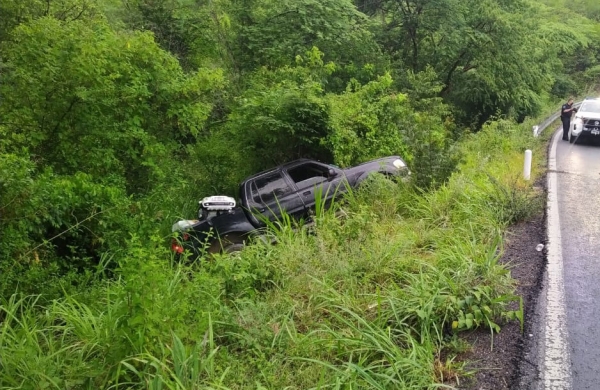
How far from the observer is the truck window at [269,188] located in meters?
8.44

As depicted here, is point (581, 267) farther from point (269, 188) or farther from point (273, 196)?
point (269, 188)

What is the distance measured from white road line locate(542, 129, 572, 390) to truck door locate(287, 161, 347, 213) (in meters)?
3.75

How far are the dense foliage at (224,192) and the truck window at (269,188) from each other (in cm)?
177

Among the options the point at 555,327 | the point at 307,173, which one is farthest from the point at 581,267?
the point at 307,173

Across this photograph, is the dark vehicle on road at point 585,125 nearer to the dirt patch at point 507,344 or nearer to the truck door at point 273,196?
the truck door at point 273,196

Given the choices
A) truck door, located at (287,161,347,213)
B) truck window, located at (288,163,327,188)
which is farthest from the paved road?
truck window, located at (288,163,327,188)

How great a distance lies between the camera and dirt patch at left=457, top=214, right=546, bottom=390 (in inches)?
123

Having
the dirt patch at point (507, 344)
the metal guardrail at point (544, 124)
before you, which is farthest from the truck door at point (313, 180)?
the metal guardrail at point (544, 124)

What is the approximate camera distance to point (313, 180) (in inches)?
344

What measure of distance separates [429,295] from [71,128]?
7105 millimetres

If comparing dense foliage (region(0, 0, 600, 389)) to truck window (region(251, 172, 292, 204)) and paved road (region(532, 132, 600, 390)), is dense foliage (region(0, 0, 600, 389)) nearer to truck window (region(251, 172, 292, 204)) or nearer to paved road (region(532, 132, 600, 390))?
paved road (region(532, 132, 600, 390))

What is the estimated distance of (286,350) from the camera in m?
3.48

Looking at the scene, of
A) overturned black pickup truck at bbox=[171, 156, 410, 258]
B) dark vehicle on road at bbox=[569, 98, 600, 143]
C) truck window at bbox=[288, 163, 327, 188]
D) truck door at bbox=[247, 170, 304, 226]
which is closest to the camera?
overturned black pickup truck at bbox=[171, 156, 410, 258]

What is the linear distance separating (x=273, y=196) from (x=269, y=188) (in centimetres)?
25
